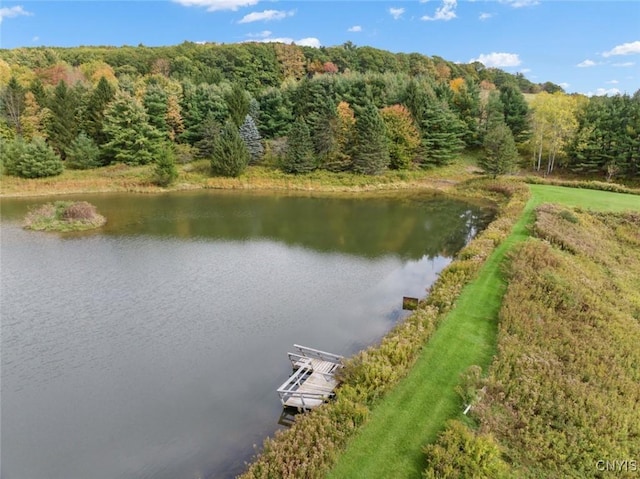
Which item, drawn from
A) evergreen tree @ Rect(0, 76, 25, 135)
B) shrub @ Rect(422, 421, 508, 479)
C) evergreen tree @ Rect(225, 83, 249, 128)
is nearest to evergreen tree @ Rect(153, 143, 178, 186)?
evergreen tree @ Rect(225, 83, 249, 128)

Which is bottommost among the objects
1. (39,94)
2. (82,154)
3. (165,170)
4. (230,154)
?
(165,170)

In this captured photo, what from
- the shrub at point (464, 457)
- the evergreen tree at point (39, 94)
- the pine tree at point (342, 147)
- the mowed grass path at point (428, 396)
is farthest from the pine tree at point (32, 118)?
the shrub at point (464, 457)

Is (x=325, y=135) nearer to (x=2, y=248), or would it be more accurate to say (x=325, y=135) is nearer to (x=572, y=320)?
(x=2, y=248)

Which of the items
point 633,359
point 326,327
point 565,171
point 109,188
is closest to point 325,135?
point 109,188

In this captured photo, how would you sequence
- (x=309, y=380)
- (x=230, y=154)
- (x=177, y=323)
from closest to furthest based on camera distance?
(x=309, y=380) → (x=177, y=323) → (x=230, y=154)

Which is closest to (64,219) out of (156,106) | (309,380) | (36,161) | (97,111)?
(36,161)

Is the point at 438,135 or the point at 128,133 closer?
the point at 128,133

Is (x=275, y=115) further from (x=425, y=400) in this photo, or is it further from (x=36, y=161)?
(x=425, y=400)

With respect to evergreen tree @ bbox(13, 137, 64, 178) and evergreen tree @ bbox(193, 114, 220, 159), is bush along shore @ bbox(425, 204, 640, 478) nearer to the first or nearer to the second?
evergreen tree @ bbox(193, 114, 220, 159)
